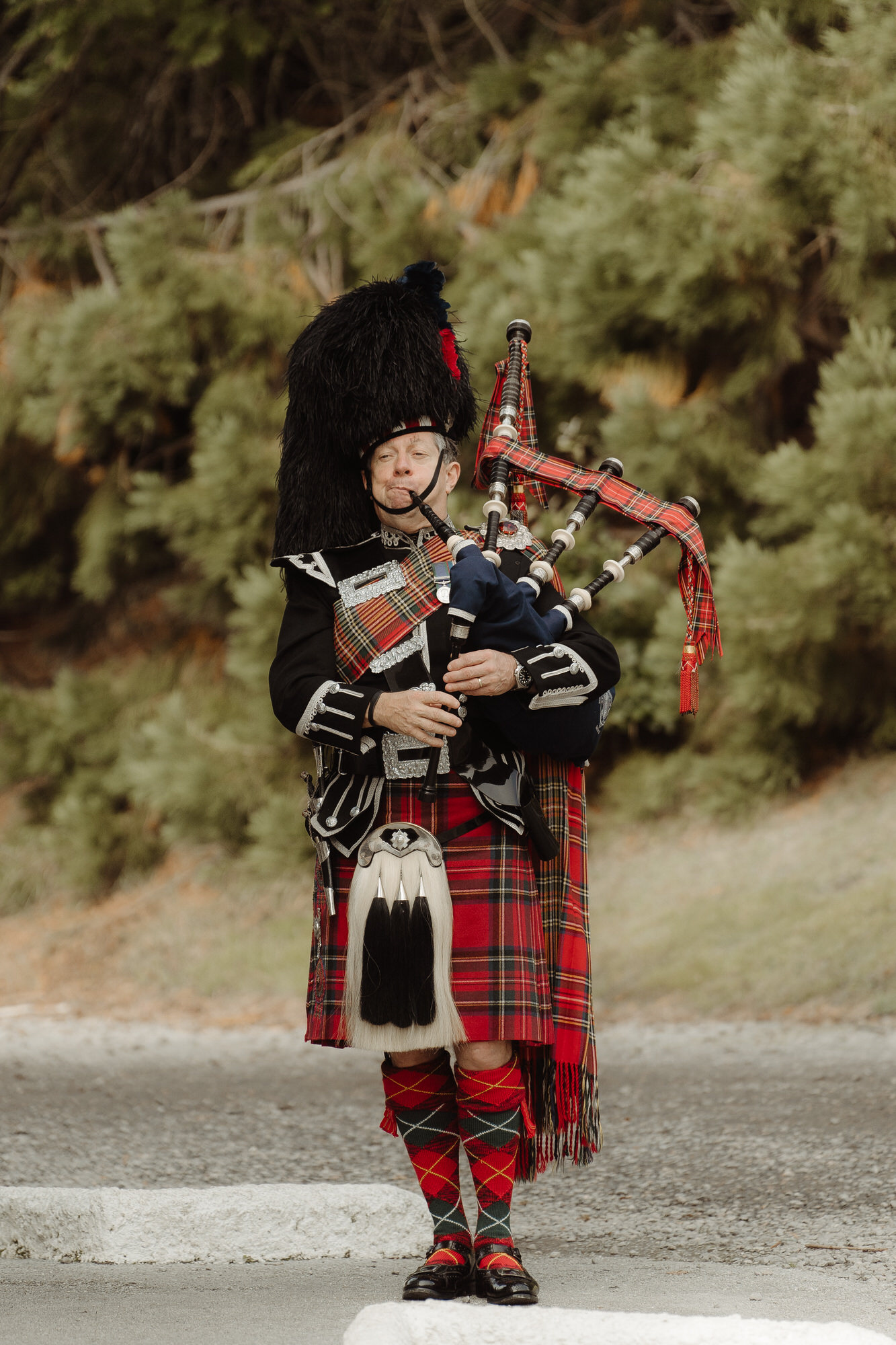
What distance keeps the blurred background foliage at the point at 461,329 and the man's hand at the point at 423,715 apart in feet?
11.8

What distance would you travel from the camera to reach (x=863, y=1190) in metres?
2.64

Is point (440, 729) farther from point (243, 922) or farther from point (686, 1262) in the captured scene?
point (243, 922)

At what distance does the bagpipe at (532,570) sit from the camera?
6.64 ft

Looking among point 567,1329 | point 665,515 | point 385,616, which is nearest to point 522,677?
point 385,616

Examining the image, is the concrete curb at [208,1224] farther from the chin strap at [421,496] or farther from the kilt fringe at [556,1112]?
the chin strap at [421,496]

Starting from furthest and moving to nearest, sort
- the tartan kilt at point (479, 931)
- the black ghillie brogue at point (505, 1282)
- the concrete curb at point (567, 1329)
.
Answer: the tartan kilt at point (479, 931) → the black ghillie brogue at point (505, 1282) → the concrete curb at point (567, 1329)

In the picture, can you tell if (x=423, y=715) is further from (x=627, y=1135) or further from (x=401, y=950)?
(x=627, y=1135)

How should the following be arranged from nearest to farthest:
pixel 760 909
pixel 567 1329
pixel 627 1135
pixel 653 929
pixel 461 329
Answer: pixel 567 1329, pixel 627 1135, pixel 760 909, pixel 653 929, pixel 461 329

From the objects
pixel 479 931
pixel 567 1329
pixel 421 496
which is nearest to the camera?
pixel 567 1329

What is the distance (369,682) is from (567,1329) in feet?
3.24

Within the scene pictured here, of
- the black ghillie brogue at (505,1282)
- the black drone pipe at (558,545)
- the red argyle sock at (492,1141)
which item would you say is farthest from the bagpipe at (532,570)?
the black ghillie brogue at (505,1282)

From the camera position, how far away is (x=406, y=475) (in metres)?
2.20

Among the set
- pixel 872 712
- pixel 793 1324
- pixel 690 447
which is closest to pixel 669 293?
pixel 690 447

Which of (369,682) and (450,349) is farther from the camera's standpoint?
(450,349)
